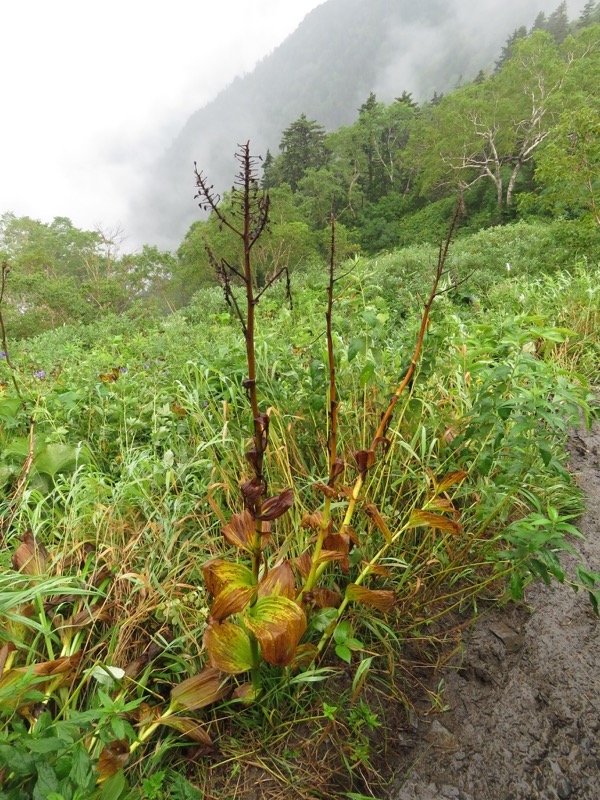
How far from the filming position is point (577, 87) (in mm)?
20609

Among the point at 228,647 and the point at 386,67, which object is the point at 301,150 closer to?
the point at 228,647

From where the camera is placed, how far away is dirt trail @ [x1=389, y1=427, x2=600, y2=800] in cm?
101

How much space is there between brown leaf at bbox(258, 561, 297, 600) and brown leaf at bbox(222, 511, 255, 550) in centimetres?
23

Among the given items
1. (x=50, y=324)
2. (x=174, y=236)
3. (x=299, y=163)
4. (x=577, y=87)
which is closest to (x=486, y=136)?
(x=577, y=87)

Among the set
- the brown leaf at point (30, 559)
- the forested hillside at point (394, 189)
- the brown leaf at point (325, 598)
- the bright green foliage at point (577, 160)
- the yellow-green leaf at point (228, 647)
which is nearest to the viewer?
the yellow-green leaf at point (228, 647)

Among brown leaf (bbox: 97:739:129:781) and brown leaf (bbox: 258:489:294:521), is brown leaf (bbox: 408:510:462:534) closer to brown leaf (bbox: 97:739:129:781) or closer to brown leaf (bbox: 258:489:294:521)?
brown leaf (bbox: 258:489:294:521)

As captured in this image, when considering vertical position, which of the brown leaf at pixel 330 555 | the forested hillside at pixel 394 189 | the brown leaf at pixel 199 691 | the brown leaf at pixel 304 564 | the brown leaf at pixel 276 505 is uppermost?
the forested hillside at pixel 394 189

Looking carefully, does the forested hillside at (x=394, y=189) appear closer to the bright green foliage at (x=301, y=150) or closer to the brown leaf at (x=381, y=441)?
the bright green foliage at (x=301, y=150)

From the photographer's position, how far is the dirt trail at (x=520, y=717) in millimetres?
1007

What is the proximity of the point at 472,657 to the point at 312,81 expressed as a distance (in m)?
246

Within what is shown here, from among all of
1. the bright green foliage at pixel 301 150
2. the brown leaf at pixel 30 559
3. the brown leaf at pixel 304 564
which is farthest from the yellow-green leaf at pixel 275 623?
the bright green foliage at pixel 301 150

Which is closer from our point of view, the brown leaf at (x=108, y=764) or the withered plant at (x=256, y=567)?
the withered plant at (x=256, y=567)

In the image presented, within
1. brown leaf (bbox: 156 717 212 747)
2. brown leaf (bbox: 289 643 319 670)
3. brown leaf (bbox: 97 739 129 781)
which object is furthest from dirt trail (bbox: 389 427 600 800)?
brown leaf (bbox: 97 739 129 781)

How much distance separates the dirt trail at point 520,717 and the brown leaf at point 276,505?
0.84m
